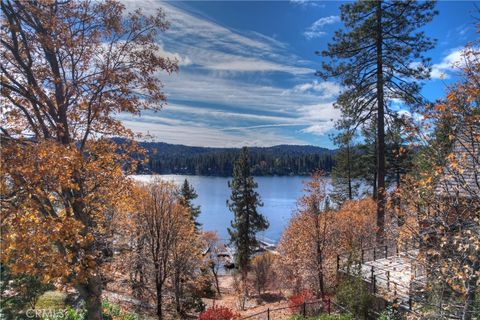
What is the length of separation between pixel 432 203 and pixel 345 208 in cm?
2172

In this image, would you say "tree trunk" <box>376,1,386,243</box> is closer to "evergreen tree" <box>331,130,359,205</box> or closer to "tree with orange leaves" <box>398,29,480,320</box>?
"tree with orange leaves" <box>398,29,480,320</box>

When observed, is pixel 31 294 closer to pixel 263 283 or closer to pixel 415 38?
pixel 415 38

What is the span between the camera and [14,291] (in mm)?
9867

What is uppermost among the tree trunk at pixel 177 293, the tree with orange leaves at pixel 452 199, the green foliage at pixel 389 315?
the tree with orange leaves at pixel 452 199

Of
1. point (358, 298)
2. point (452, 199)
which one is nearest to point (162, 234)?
point (358, 298)

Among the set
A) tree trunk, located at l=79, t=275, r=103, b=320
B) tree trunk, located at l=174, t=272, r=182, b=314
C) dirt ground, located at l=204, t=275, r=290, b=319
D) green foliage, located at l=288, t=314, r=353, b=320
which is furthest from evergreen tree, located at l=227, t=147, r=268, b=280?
tree trunk, located at l=79, t=275, r=103, b=320

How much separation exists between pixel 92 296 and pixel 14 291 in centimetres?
408

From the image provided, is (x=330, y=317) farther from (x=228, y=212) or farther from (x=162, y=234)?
(x=228, y=212)

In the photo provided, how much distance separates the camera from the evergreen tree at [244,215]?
34.6 metres

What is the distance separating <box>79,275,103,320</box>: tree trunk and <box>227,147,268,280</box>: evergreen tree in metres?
27.2

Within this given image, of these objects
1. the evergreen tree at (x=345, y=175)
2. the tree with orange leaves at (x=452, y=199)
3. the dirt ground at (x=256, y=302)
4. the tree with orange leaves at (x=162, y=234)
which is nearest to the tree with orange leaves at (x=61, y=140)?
the tree with orange leaves at (x=452, y=199)

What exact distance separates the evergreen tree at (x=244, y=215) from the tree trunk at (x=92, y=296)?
2724 centimetres

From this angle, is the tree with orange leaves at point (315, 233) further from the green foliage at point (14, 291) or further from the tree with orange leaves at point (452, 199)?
the green foliage at point (14, 291)

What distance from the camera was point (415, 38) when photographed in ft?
48.4
